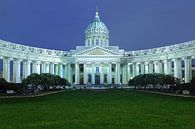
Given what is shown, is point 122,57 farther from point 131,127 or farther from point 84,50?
point 131,127

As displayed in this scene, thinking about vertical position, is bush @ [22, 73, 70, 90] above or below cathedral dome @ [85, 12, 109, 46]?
below

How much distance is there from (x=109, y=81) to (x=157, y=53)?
28.7 meters

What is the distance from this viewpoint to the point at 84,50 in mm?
144250

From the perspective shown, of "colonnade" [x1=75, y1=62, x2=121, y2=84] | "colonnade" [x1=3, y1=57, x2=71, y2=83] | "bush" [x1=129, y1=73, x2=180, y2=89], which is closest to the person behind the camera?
"bush" [x1=129, y1=73, x2=180, y2=89]

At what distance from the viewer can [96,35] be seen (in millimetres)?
160125

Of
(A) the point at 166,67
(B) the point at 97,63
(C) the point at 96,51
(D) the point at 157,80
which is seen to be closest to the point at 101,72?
(B) the point at 97,63

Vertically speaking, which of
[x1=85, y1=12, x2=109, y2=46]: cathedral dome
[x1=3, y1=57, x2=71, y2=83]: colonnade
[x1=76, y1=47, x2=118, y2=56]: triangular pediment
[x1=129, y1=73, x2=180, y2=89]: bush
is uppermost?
[x1=85, y1=12, x2=109, y2=46]: cathedral dome

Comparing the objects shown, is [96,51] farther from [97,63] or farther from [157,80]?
[157,80]

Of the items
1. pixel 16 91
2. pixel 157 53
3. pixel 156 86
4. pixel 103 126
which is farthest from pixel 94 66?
pixel 103 126

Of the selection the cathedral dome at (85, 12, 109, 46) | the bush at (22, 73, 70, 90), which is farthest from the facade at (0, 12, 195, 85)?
the bush at (22, 73, 70, 90)

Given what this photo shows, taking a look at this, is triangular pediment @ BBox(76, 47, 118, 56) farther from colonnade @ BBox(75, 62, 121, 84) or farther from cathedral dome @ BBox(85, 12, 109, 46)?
cathedral dome @ BBox(85, 12, 109, 46)

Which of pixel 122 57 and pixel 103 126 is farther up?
pixel 122 57

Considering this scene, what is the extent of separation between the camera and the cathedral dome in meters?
160

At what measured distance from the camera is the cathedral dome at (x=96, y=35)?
6314 inches
